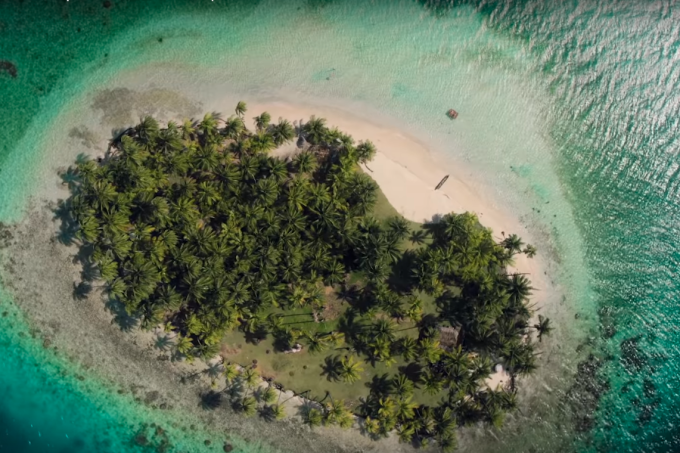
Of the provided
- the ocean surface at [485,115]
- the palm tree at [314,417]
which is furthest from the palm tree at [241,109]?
the palm tree at [314,417]

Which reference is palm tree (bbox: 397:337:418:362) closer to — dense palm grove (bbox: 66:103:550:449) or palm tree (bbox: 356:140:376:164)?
dense palm grove (bbox: 66:103:550:449)

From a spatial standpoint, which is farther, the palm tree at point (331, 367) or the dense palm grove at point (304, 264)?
the palm tree at point (331, 367)

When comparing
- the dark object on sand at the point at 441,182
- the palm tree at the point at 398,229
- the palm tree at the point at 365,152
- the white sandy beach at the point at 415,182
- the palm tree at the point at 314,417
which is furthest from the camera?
the dark object on sand at the point at 441,182

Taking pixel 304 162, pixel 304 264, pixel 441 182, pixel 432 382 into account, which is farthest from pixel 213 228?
pixel 432 382

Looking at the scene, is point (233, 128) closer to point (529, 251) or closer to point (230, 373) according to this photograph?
point (230, 373)

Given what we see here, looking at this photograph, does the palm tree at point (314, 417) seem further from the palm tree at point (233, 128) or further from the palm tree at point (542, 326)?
the palm tree at point (233, 128)

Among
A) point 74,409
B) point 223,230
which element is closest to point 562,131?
point 223,230

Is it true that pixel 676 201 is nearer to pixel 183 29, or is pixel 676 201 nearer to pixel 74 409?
pixel 183 29
